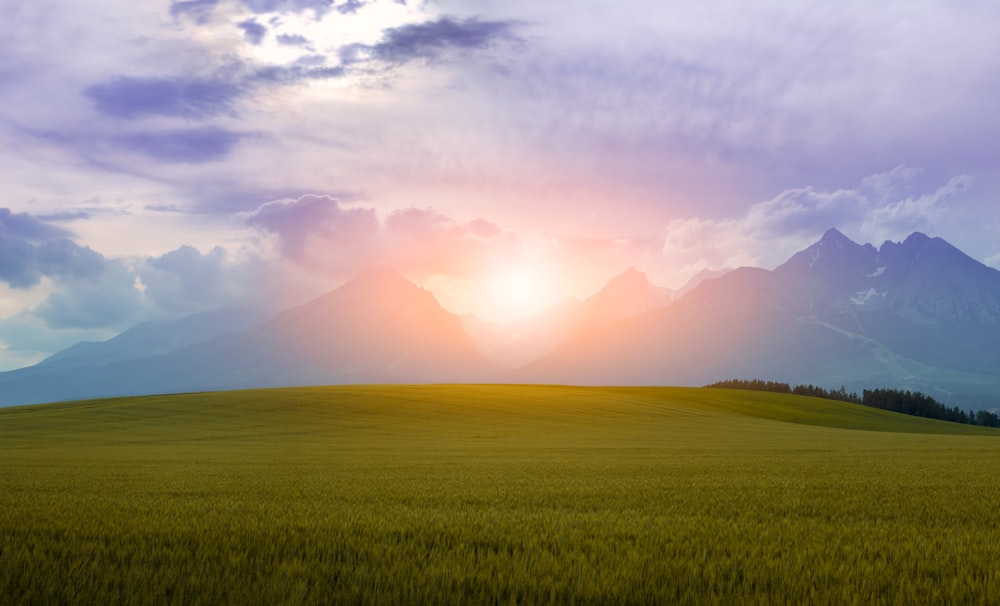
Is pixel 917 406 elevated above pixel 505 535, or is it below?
below

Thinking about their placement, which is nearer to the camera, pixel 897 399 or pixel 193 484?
pixel 193 484

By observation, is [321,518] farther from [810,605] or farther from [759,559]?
[810,605]

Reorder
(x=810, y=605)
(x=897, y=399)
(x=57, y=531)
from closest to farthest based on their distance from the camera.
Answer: (x=810, y=605)
(x=57, y=531)
(x=897, y=399)

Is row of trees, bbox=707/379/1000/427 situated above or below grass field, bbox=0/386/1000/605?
below

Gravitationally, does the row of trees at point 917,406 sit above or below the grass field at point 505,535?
below

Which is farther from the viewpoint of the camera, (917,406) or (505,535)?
(917,406)

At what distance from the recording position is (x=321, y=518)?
9.40m

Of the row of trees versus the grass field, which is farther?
the row of trees

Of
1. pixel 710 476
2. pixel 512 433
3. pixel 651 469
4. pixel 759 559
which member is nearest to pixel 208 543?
pixel 759 559

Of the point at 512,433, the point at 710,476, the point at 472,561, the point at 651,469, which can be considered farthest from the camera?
the point at 512,433

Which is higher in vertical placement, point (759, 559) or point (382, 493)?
point (759, 559)

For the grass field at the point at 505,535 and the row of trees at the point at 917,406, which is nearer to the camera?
the grass field at the point at 505,535

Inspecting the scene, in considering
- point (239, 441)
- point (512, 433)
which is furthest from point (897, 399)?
point (239, 441)

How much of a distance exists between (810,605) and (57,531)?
8335 millimetres
